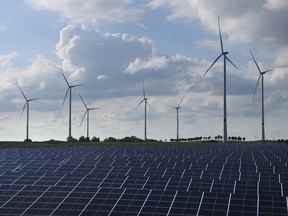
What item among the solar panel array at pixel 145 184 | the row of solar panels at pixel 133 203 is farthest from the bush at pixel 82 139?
the row of solar panels at pixel 133 203

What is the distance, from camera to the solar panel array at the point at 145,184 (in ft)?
178

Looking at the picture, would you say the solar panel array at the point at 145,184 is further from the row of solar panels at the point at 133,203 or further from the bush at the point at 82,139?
the bush at the point at 82,139

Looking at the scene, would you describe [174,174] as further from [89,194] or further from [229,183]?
[89,194]

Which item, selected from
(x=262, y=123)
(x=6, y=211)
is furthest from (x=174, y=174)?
(x=262, y=123)

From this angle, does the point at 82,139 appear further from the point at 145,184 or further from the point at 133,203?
the point at 133,203

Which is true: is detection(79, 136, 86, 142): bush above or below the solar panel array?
above

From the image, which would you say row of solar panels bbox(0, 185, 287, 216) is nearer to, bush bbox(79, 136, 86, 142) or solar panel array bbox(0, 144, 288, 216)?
solar panel array bbox(0, 144, 288, 216)

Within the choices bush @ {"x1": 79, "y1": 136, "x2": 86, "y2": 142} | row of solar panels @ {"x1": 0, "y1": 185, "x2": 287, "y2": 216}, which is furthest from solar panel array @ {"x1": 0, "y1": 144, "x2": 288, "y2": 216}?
bush @ {"x1": 79, "y1": 136, "x2": 86, "y2": 142}

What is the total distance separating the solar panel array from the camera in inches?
2132

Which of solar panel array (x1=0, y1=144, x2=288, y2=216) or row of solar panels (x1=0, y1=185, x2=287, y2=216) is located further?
solar panel array (x1=0, y1=144, x2=288, y2=216)

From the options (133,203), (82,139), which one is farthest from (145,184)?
(82,139)

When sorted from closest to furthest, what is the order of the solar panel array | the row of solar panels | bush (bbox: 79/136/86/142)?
the row of solar panels → the solar panel array → bush (bbox: 79/136/86/142)

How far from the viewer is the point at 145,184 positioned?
63.1 m

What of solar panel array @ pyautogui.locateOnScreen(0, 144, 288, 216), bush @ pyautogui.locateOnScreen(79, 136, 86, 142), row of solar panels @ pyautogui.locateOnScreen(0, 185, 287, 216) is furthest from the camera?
bush @ pyautogui.locateOnScreen(79, 136, 86, 142)
